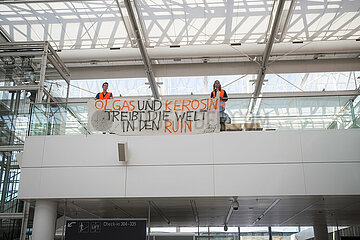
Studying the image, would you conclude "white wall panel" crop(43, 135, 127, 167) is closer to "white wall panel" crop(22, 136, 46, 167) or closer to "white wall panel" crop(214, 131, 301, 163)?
"white wall panel" crop(22, 136, 46, 167)

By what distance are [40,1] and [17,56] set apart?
2426mm

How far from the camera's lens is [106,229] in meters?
9.83

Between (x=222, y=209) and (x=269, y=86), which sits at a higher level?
(x=269, y=86)

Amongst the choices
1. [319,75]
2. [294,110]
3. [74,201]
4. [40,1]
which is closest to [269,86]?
[319,75]

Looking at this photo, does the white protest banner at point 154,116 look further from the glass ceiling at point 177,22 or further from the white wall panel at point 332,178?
the glass ceiling at point 177,22

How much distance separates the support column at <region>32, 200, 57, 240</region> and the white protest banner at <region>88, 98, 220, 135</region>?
233 centimetres

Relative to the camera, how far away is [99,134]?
10195 mm

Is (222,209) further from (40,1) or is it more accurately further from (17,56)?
(40,1)

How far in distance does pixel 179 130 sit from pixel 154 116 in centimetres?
81

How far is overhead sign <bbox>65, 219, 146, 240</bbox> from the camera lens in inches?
384

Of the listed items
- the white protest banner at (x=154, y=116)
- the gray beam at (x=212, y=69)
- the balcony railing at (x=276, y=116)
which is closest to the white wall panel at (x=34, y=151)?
the balcony railing at (x=276, y=116)

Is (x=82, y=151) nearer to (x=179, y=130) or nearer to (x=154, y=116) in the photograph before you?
(x=154, y=116)

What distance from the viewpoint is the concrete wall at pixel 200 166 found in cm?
943

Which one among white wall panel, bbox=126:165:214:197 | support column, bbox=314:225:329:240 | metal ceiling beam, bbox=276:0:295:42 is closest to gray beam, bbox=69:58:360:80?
metal ceiling beam, bbox=276:0:295:42
